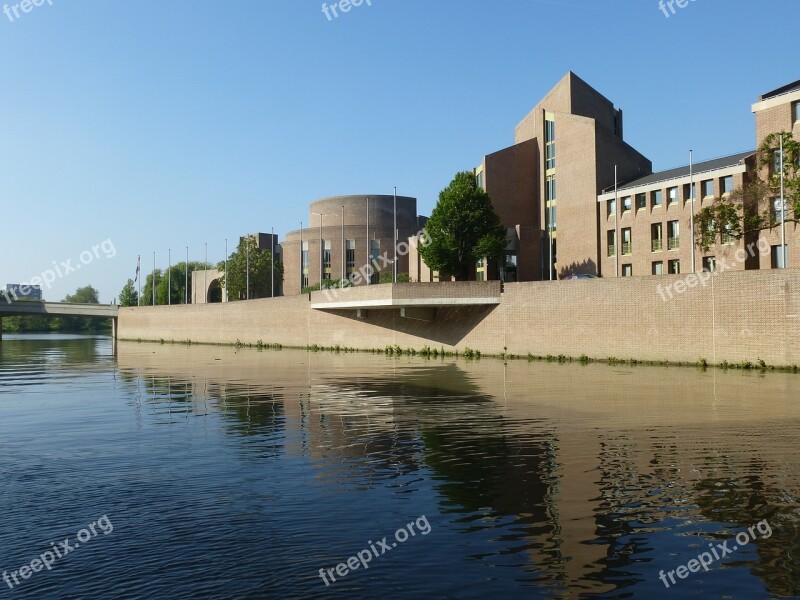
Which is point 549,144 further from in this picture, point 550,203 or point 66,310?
point 66,310

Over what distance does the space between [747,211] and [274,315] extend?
4508 centimetres

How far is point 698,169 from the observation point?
5684 centimetres

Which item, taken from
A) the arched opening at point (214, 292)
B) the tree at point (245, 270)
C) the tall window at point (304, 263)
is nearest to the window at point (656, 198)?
the tree at point (245, 270)


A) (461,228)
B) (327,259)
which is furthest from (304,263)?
(461,228)

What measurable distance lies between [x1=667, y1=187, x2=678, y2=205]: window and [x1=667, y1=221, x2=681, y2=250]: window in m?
1.70

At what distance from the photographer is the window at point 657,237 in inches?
2304

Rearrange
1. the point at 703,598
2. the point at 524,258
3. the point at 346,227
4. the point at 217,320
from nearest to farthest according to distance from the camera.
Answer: the point at 703,598 → the point at 524,258 → the point at 217,320 → the point at 346,227

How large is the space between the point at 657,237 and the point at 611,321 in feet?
61.0

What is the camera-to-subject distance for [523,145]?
2891 inches

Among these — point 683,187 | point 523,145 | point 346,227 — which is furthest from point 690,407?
point 346,227

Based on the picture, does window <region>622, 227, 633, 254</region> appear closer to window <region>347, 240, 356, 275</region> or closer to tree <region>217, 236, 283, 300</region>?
tree <region>217, 236, 283, 300</region>

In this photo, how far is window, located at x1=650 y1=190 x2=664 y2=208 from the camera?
5906 centimetres

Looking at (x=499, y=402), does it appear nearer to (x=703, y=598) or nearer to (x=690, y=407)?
(x=690, y=407)

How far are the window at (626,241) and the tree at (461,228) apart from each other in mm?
10223
